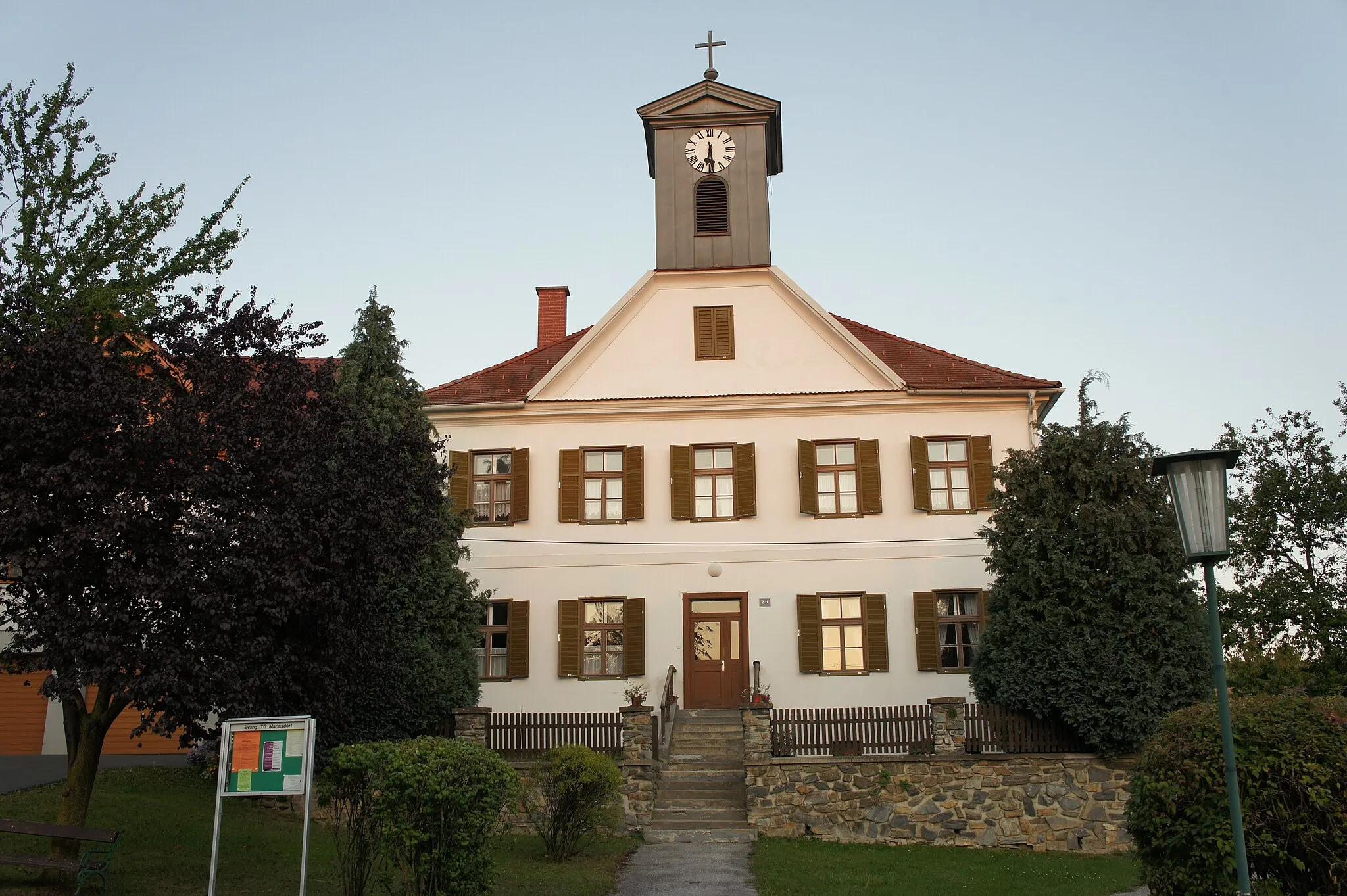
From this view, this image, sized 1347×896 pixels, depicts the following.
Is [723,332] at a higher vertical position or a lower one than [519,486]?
higher

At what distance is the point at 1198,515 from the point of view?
24.9 feet

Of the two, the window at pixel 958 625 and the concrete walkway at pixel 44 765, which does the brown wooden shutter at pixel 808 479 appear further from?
the concrete walkway at pixel 44 765

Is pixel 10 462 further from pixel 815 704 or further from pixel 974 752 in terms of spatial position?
pixel 815 704

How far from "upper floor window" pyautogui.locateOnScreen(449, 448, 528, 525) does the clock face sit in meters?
7.22

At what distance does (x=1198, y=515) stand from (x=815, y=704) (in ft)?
44.9

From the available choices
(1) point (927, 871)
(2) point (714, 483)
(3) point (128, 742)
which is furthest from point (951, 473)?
(3) point (128, 742)

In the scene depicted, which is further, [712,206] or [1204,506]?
[712,206]

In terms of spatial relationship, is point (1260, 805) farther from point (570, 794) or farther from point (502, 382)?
point (502, 382)

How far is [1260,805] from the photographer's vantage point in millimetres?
7926

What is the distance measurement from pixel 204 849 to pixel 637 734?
6168mm

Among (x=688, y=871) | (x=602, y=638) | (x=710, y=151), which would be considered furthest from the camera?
(x=710, y=151)

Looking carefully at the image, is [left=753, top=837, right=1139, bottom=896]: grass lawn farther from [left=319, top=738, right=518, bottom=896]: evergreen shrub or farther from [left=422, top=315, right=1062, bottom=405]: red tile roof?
[left=422, top=315, right=1062, bottom=405]: red tile roof

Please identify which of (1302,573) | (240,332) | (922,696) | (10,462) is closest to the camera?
(10,462)

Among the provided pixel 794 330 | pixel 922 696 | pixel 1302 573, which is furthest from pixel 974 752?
pixel 1302 573
